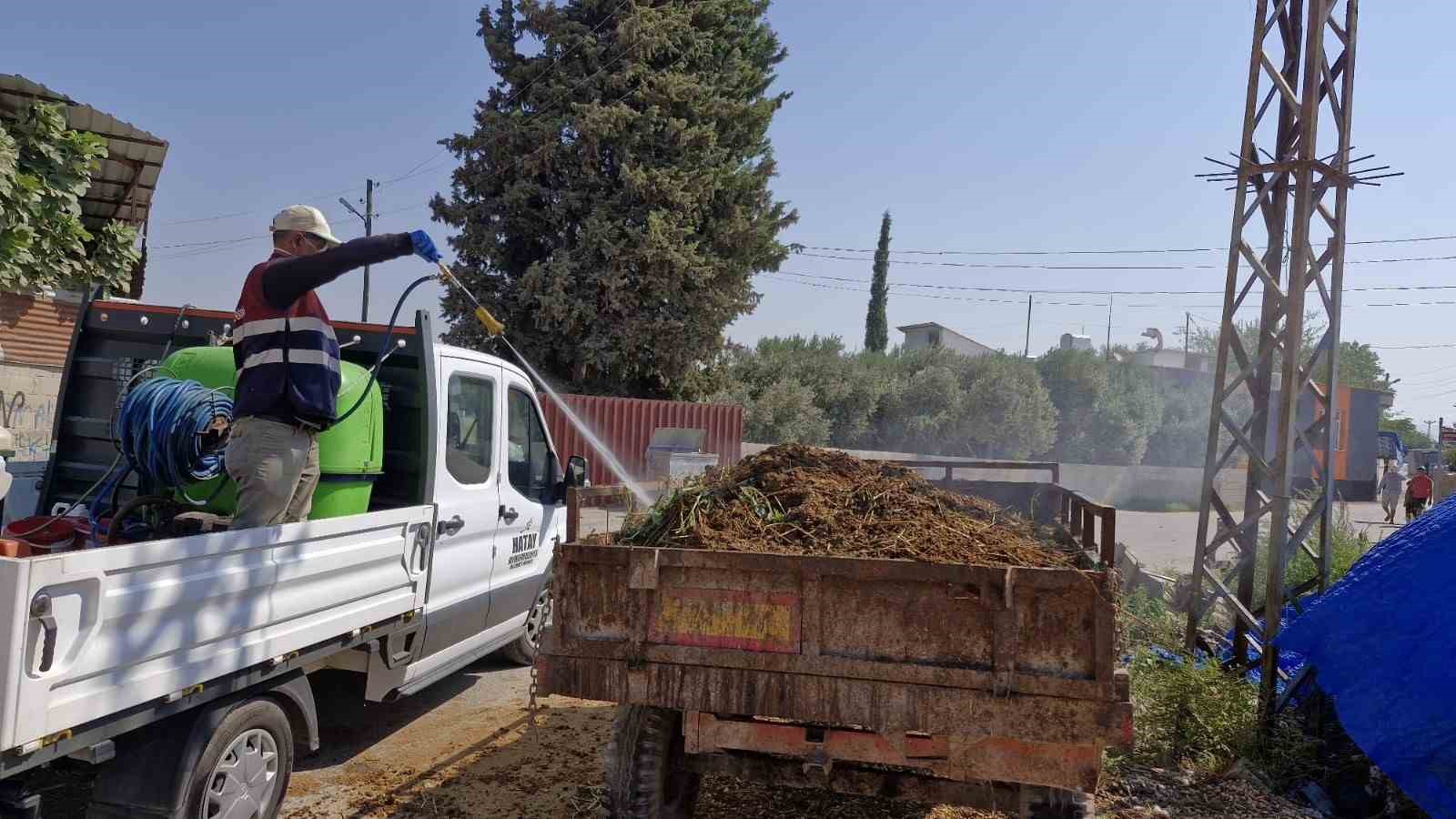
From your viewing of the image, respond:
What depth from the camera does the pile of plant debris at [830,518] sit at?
371 centimetres

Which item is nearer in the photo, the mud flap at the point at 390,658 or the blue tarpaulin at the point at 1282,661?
the mud flap at the point at 390,658

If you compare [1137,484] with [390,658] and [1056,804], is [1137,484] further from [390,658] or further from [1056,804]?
[390,658]

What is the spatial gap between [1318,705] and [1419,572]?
4.15 ft

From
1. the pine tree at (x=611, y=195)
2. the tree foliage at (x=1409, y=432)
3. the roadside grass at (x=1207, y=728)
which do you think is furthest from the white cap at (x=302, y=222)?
the tree foliage at (x=1409, y=432)

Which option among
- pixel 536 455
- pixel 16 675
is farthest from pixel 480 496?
pixel 16 675

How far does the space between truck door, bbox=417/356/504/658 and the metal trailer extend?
4.92ft

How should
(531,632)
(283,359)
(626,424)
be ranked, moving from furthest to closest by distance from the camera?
(626,424)
(531,632)
(283,359)

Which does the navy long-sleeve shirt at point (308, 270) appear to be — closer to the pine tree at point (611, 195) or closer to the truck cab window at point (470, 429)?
the truck cab window at point (470, 429)

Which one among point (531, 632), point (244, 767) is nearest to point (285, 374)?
point (244, 767)

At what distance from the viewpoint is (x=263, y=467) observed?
4.03m

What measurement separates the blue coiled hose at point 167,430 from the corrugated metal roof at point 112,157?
28.0 feet

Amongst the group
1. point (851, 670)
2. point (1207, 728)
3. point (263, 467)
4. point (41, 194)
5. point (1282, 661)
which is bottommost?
point (1207, 728)

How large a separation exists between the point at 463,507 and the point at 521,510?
32.2 inches

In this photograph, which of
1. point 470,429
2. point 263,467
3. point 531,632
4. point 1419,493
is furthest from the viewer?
point 1419,493
